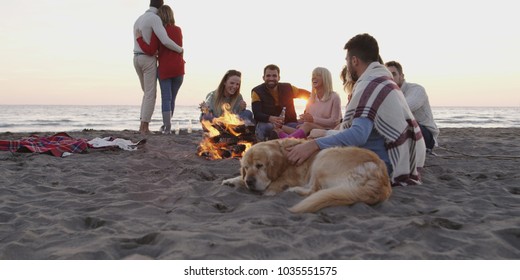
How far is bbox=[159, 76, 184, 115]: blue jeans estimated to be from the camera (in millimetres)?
9055

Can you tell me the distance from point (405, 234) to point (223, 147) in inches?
156

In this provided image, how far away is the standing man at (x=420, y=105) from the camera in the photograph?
230 inches

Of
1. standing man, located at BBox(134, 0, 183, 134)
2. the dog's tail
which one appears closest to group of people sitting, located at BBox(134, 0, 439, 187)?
standing man, located at BBox(134, 0, 183, 134)

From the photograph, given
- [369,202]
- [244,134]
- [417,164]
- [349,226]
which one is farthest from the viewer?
[244,134]

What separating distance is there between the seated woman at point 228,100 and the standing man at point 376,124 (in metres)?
2.97

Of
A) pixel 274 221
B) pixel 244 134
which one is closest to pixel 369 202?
pixel 274 221

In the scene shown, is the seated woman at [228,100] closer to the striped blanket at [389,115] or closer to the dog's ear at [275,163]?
the dog's ear at [275,163]

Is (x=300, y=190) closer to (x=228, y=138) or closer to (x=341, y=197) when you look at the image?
(x=341, y=197)

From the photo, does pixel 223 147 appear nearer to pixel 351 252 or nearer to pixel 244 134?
Result: pixel 244 134

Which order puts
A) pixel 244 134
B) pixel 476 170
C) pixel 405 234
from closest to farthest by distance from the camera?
pixel 405 234, pixel 476 170, pixel 244 134

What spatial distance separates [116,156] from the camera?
6.47 metres

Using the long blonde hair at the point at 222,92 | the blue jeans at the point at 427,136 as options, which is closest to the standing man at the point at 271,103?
the long blonde hair at the point at 222,92

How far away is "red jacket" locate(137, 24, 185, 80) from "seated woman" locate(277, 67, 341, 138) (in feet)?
12.0

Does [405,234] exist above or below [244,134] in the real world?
below
